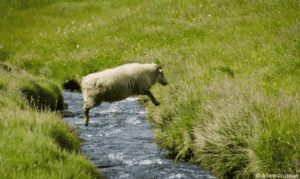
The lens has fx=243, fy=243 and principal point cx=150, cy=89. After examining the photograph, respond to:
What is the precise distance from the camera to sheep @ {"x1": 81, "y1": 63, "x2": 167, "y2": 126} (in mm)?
5730

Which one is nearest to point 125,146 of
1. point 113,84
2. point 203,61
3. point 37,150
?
point 113,84

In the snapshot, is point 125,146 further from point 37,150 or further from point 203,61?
point 203,61

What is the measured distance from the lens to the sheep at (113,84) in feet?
18.8

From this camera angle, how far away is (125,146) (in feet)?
21.4

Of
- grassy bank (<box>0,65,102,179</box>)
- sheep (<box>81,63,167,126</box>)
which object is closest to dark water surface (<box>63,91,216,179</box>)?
grassy bank (<box>0,65,102,179</box>)

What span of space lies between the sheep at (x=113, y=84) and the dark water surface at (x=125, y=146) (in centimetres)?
116

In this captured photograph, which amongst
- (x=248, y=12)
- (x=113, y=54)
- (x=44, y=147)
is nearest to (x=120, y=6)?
(x=113, y=54)

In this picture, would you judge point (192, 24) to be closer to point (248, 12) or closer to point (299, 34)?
point (248, 12)

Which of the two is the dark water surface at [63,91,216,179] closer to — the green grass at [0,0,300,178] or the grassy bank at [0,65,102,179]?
the green grass at [0,0,300,178]

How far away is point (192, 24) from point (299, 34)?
6.00 meters

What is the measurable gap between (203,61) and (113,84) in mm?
4536

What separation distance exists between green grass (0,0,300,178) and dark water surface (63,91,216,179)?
399 mm

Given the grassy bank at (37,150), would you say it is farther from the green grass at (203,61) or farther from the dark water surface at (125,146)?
the green grass at (203,61)

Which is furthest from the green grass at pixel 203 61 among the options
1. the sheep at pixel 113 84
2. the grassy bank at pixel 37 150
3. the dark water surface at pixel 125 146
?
the grassy bank at pixel 37 150
